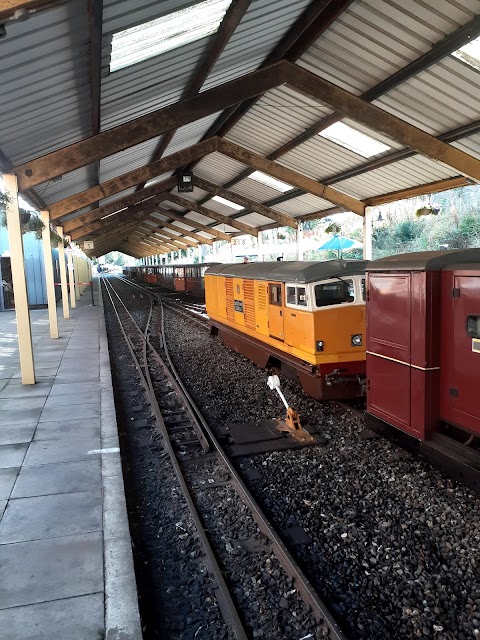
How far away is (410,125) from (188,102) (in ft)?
18.8

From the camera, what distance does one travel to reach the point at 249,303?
40.2 feet

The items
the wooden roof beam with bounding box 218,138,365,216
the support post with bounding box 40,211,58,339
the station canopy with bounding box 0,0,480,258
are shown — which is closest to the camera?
the station canopy with bounding box 0,0,480,258

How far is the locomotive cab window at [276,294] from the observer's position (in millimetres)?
10109

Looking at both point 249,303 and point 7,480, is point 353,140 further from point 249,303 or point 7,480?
point 7,480

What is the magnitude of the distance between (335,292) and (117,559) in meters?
5.89

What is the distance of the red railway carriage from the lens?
541 cm

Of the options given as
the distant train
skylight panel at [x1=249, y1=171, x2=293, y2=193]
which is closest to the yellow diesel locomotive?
the distant train

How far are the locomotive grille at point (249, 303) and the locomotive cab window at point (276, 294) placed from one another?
1367 mm

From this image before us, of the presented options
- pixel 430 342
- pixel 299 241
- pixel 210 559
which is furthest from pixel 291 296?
pixel 299 241

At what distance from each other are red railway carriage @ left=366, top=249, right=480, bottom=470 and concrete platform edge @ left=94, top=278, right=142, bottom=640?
364cm

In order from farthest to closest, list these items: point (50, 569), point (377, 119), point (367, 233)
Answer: point (367, 233) → point (377, 119) → point (50, 569)

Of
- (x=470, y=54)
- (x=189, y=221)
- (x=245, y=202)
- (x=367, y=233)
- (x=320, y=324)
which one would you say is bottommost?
(x=320, y=324)

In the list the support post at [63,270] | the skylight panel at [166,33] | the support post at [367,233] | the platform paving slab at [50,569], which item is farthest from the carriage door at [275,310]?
the support post at [63,270]

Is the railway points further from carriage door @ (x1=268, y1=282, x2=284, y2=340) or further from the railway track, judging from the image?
carriage door @ (x1=268, y1=282, x2=284, y2=340)
